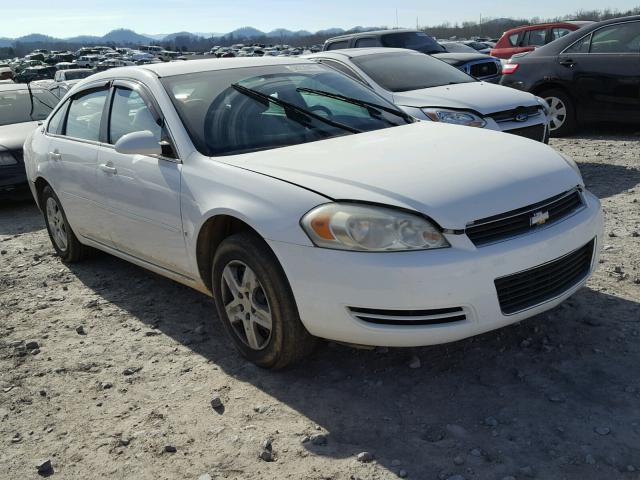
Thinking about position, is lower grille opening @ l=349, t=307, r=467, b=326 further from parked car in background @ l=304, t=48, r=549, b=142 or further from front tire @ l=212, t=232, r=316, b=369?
parked car in background @ l=304, t=48, r=549, b=142

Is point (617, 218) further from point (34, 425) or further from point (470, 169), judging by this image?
point (34, 425)

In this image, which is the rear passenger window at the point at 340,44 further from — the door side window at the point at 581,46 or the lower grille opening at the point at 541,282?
the lower grille opening at the point at 541,282

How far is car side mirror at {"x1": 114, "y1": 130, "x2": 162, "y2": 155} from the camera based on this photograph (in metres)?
3.93

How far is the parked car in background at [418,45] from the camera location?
12.6 m

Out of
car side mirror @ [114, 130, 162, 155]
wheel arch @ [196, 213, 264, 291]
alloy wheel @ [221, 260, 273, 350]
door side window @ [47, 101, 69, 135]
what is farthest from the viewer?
door side window @ [47, 101, 69, 135]

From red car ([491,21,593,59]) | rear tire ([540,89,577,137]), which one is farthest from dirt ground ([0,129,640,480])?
red car ([491,21,593,59])

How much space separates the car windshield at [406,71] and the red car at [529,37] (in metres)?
9.23

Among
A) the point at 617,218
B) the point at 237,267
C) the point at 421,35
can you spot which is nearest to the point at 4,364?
the point at 237,267

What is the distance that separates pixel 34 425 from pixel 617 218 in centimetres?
456

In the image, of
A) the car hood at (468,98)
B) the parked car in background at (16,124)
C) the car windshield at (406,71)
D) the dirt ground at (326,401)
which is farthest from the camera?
the parked car in background at (16,124)

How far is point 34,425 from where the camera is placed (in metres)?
3.37

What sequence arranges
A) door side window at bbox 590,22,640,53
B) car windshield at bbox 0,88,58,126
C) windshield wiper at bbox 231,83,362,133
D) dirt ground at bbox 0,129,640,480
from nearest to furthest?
dirt ground at bbox 0,129,640,480, windshield wiper at bbox 231,83,362,133, door side window at bbox 590,22,640,53, car windshield at bbox 0,88,58,126

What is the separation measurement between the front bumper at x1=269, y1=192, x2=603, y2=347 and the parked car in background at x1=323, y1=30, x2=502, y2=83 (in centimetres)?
987

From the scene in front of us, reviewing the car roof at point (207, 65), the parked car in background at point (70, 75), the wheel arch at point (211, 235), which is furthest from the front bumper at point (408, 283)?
the parked car in background at point (70, 75)
